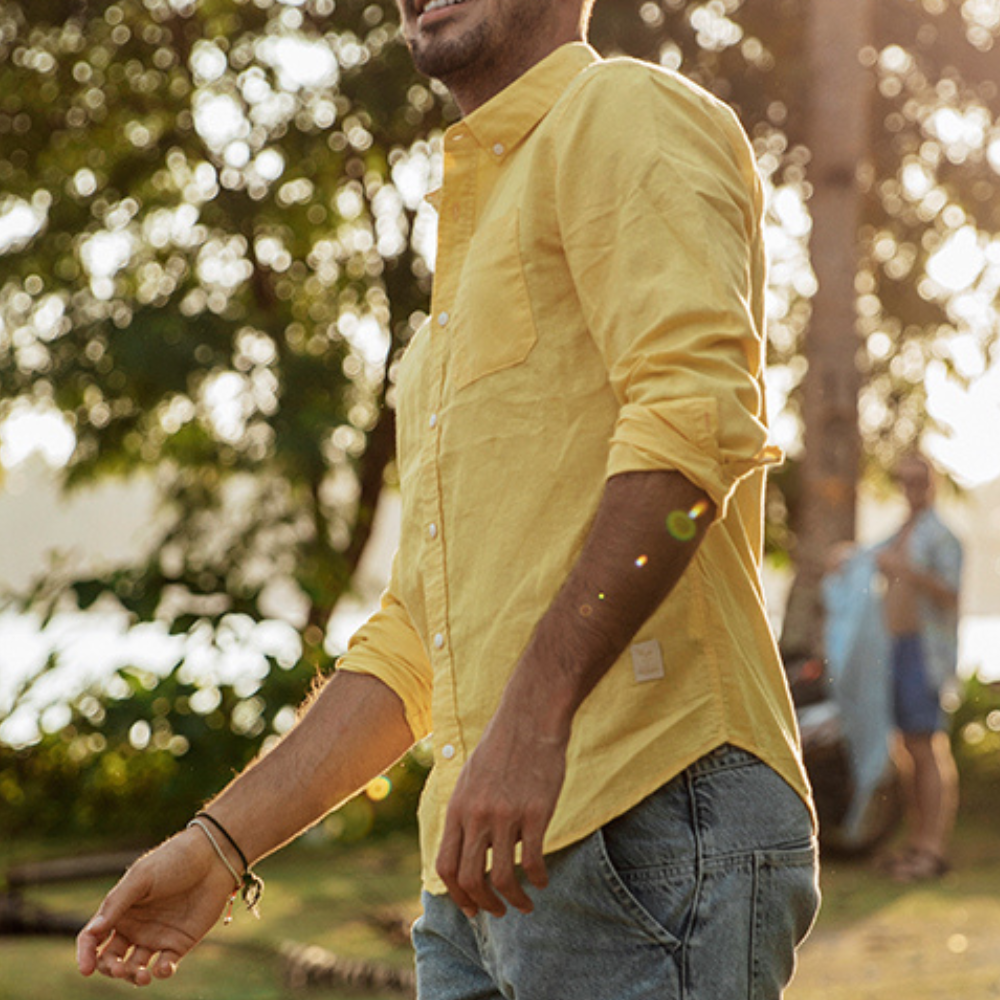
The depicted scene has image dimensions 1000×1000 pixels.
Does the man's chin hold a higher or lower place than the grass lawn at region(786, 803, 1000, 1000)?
higher

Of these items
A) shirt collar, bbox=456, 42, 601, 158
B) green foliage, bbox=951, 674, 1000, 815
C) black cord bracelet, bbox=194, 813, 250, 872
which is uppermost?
shirt collar, bbox=456, 42, 601, 158

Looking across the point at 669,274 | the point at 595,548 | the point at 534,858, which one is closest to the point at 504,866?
the point at 534,858

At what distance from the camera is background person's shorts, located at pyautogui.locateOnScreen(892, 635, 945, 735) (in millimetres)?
8156

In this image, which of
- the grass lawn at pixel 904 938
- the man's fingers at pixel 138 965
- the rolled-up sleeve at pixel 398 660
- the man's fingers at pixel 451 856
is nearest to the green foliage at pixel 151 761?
the grass lawn at pixel 904 938

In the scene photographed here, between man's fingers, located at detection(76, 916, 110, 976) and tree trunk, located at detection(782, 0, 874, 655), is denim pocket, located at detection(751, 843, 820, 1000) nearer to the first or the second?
man's fingers, located at detection(76, 916, 110, 976)

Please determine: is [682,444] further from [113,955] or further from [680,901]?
[113,955]

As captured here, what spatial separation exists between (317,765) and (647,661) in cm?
60

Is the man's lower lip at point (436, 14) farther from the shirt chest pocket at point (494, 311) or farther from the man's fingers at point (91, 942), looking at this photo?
the man's fingers at point (91, 942)

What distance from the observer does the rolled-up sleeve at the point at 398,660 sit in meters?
2.08

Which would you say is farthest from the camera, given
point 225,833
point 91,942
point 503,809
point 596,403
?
point 225,833

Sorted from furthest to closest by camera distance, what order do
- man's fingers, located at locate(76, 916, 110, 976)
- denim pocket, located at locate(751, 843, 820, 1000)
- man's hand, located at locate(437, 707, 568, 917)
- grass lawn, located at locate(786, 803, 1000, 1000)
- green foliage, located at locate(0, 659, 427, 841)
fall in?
green foliage, located at locate(0, 659, 427, 841) → grass lawn, located at locate(786, 803, 1000, 1000) → man's fingers, located at locate(76, 916, 110, 976) → denim pocket, located at locate(751, 843, 820, 1000) → man's hand, located at locate(437, 707, 568, 917)

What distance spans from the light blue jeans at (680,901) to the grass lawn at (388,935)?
464 centimetres

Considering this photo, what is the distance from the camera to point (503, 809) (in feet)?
4.69

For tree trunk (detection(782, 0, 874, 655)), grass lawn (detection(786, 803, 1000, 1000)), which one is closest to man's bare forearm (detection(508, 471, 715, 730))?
grass lawn (detection(786, 803, 1000, 1000))
